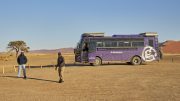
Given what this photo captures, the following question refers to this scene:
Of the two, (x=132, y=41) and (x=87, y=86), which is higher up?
(x=132, y=41)

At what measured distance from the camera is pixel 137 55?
1559 inches

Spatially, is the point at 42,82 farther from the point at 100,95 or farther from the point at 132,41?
the point at 132,41

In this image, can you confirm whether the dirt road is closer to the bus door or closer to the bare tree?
the bus door

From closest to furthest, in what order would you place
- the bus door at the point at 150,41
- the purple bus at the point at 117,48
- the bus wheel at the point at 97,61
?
the purple bus at the point at 117,48
the bus wheel at the point at 97,61
the bus door at the point at 150,41

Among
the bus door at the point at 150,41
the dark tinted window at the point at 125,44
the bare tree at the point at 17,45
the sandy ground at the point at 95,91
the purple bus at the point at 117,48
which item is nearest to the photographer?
the sandy ground at the point at 95,91

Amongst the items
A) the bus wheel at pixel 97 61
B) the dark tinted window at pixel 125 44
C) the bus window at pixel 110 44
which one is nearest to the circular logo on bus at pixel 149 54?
the dark tinted window at pixel 125 44

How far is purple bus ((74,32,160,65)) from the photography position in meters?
38.9

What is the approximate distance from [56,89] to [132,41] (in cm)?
2060

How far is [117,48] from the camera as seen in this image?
39.3 m

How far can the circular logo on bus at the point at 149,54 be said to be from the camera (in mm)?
39375

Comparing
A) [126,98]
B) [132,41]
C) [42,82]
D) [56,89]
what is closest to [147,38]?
[132,41]

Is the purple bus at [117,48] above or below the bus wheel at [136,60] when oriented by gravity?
above

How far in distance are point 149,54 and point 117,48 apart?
3164 mm

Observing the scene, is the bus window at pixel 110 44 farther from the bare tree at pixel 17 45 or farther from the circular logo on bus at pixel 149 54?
the bare tree at pixel 17 45
